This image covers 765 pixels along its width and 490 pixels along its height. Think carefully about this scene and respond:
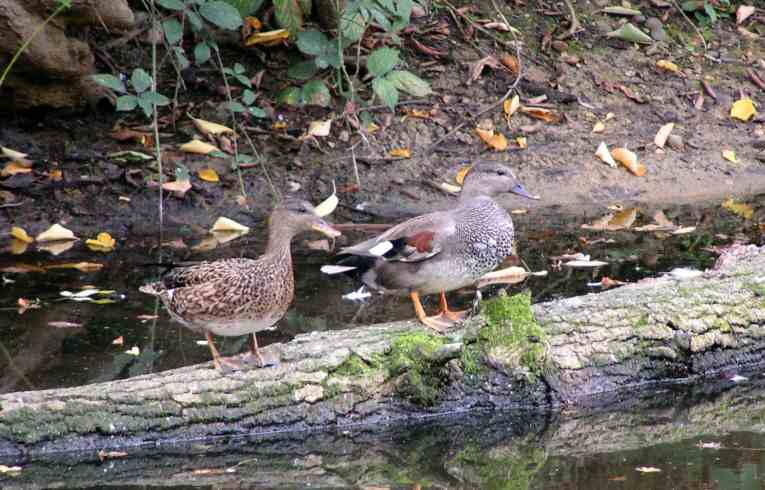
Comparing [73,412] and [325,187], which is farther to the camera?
[325,187]

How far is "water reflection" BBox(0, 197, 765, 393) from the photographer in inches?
265

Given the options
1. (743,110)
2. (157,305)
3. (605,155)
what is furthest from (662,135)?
(157,305)

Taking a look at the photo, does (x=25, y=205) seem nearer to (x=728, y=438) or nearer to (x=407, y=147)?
(x=407, y=147)

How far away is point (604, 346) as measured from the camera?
6219 millimetres

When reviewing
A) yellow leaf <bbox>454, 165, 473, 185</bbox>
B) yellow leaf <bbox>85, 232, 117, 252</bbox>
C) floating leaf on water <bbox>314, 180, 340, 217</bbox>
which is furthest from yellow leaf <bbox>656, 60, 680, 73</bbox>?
yellow leaf <bbox>85, 232, 117, 252</bbox>

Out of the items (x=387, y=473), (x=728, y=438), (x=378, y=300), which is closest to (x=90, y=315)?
(x=378, y=300)

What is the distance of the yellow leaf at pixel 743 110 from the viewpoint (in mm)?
11758

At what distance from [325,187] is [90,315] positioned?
3237mm

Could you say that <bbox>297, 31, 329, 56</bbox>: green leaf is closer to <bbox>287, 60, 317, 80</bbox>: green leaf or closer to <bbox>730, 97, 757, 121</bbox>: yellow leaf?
<bbox>287, 60, 317, 80</bbox>: green leaf

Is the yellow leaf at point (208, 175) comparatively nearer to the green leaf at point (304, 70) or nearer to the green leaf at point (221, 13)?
the green leaf at point (304, 70)

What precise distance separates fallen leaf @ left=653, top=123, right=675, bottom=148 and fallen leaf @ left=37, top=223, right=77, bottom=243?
17.9 feet

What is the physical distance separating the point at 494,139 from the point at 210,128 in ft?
8.57

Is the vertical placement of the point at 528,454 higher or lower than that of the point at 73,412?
lower

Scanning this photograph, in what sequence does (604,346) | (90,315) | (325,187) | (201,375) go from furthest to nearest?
1. (325,187)
2. (90,315)
3. (604,346)
4. (201,375)
